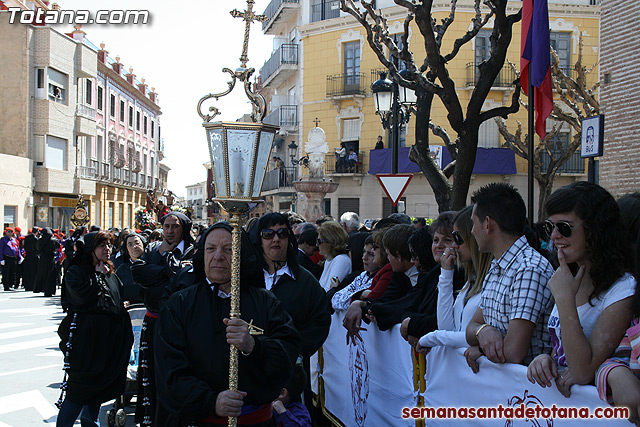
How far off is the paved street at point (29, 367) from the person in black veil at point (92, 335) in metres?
1.26

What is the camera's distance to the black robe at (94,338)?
6.09m

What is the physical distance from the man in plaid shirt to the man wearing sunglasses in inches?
58.6

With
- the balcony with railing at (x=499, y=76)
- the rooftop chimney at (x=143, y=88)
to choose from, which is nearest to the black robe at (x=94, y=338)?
the balcony with railing at (x=499, y=76)

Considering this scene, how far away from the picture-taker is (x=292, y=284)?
5.29m

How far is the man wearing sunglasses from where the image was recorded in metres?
5.12

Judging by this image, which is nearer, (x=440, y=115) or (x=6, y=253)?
(x=6, y=253)

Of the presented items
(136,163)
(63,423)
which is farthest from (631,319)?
(136,163)

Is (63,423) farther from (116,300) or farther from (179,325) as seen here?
(179,325)

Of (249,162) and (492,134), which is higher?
(492,134)

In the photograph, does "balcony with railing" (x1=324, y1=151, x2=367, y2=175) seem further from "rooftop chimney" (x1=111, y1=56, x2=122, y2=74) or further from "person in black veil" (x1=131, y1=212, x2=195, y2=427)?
"person in black veil" (x1=131, y1=212, x2=195, y2=427)

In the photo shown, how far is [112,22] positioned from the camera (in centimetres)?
2269

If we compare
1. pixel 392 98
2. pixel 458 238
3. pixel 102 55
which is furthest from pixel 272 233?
pixel 102 55

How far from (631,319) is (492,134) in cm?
2922

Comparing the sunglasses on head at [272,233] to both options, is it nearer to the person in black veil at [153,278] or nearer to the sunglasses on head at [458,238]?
the person in black veil at [153,278]
